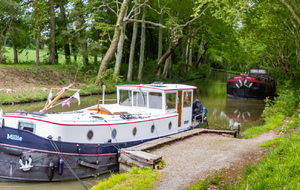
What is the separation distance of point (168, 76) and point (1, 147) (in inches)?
1338

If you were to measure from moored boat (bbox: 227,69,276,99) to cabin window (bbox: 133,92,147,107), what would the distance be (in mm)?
21574

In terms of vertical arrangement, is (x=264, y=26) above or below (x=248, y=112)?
above

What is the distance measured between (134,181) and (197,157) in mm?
2646

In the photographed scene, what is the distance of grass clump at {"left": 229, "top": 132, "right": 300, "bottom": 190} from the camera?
534 cm

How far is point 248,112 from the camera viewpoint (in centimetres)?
2403

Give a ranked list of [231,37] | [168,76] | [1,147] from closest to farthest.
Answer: [1,147], [231,37], [168,76]

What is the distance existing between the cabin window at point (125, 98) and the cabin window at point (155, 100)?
96 centimetres

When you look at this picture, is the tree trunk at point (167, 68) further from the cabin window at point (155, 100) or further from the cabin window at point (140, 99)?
the cabin window at point (155, 100)

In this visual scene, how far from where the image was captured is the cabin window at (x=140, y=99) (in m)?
12.8

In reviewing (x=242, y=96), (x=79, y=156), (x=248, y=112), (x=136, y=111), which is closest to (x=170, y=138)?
(x=136, y=111)

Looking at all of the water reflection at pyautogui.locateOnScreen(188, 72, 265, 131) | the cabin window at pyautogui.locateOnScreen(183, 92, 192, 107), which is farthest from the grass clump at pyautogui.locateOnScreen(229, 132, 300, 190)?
the water reflection at pyautogui.locateOnScreen(188, 72, 265, 131)

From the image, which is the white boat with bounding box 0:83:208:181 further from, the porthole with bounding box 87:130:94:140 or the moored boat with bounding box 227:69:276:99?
the moored boat with bounding box 227:69:276:99

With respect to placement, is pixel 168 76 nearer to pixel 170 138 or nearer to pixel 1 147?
pixel 170 138

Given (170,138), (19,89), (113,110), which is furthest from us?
(19,89)
